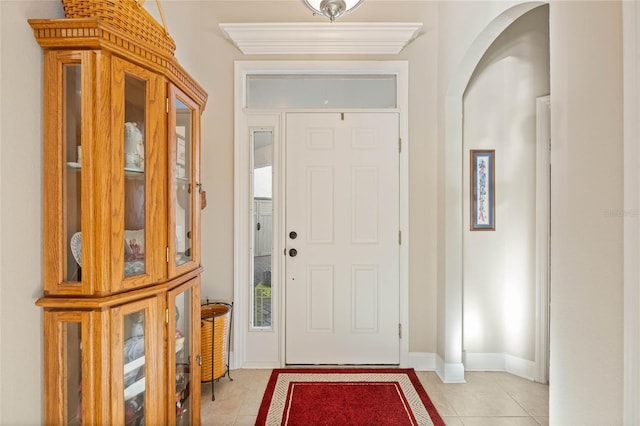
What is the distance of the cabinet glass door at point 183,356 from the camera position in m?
1.45

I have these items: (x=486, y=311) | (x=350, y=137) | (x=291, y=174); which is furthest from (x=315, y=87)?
(x=486, y=311)

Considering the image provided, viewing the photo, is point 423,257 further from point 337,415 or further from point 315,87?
point 315,87

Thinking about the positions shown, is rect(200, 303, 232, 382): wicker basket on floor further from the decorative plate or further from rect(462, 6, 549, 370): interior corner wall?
rect(462, 6, 549, 370): interior corner wall

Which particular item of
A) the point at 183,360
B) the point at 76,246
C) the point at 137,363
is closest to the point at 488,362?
the point at 183,360

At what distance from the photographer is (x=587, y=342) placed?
3.90 feet

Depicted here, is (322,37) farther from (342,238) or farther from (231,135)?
(342,238)

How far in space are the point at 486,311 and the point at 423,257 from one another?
0.67 meters

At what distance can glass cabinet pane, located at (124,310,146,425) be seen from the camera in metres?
1.29

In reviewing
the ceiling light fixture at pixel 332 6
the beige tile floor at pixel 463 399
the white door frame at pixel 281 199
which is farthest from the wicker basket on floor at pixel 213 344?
the ceiling light fixture at pixel 332 6

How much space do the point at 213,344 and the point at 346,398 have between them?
1.00 metres

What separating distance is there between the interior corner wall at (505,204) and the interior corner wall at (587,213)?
1.41m

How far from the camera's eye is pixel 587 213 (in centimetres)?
120

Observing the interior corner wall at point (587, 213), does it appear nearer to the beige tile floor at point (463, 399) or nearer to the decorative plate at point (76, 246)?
the beige tile floor at point (463, 399)

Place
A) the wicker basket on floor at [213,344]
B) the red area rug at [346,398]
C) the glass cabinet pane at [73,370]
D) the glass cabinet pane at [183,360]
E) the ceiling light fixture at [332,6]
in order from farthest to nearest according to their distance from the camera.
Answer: the wicker basket on floor at [213,344]
the red area rug at [346,398]
the ceiling light fixture at [332,6]
the glass cabinet pane at [183,360]
the glass cabinet pane at [73,370]
